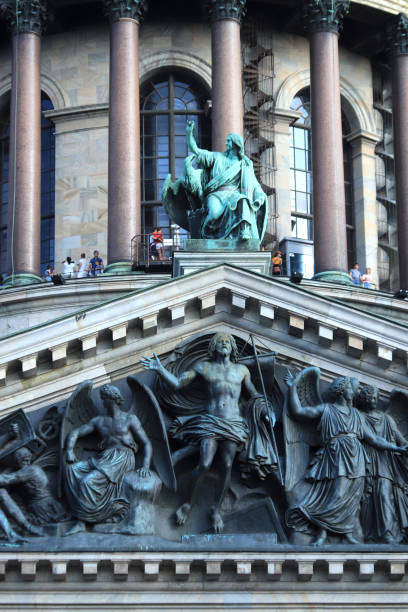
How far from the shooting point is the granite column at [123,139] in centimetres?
4700

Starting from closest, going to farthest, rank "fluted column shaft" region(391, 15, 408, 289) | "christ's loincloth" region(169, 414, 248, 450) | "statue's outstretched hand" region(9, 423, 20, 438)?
"christ's loincloth" region(169, 414, 248, 450), "statue's outstretched hand" region(9, 423, 20, 438), "fluted column shaft" region(391, 15, 408, 289)

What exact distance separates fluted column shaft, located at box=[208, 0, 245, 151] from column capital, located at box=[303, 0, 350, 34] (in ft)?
6.50

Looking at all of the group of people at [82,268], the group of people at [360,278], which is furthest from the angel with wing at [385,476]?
the group of people at [82,268]

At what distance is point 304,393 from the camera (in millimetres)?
31609

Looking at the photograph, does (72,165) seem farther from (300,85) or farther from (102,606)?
(102,606)

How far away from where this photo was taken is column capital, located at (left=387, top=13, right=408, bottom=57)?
2045 inches

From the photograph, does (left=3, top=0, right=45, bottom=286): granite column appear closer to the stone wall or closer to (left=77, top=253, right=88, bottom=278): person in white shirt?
(left=77, top=253, right=88, bottom=278): person in white shirt

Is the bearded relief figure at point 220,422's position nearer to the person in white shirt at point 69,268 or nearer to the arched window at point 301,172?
the person in white shirt at point 69,268

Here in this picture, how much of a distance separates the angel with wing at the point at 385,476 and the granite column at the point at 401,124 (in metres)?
18.3

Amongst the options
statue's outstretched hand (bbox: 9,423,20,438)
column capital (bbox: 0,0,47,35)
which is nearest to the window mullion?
column capital (bbox: 0,0,47,35)

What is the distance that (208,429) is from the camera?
30.6 metres

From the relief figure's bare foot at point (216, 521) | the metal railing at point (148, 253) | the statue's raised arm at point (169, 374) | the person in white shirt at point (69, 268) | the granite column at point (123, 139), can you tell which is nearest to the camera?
the relief figure's bare foot at point (216, 521)

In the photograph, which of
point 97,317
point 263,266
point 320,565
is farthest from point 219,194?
point 320,565

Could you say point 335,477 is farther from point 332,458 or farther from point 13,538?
point 13,538
